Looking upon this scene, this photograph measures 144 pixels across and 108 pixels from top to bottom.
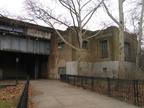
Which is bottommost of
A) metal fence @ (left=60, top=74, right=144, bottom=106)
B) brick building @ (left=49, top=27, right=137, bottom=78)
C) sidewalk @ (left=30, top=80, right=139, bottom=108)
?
sidewalk @ (left=30, top=80, right=139, bottom=108)

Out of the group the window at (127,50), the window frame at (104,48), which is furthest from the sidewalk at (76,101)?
the window at (127,50)

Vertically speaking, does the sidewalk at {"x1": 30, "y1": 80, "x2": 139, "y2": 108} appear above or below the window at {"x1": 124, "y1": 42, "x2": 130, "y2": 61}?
below

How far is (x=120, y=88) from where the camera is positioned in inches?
372

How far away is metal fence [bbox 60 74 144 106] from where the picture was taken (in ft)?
25.2

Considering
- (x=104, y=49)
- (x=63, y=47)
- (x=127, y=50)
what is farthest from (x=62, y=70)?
(x=127, y=50)

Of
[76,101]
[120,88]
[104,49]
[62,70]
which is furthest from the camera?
[62,70]

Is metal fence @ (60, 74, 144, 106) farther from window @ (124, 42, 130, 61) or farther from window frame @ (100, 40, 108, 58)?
window @ (124, 42, 130, 61)

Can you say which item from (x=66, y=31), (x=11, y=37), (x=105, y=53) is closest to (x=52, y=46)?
(x=66, y=31)

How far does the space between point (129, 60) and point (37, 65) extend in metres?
19.7

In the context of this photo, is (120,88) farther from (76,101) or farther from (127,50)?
(127,50)

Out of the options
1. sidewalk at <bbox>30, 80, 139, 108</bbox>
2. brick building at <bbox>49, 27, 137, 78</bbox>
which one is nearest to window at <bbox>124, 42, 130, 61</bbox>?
brick building at <bbox>49, 27, 137, 78</bbox>

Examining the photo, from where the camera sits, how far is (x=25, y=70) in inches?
1545

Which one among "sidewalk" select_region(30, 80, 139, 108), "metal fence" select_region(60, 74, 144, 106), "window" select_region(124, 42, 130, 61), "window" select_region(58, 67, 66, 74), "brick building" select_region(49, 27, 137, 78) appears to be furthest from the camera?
"window" select_region(58, 67, 66, 74)

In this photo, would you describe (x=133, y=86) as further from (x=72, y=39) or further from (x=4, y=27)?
(x=4, y=27)
